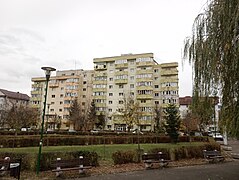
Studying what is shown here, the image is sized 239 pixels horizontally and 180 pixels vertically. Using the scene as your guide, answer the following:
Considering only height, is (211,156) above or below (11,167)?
below

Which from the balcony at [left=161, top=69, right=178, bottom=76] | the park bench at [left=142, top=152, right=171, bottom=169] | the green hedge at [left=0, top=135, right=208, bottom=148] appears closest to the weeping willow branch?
the park bench at [left=142, top=152, right=171, bottom=169]

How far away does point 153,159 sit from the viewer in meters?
12.7

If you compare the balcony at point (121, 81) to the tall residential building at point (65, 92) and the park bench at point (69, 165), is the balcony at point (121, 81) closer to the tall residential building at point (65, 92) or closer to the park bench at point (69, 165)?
the tall residential building at point (65, 92)

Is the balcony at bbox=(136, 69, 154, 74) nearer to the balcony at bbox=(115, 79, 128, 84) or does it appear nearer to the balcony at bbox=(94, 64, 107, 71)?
the balcony at bbox=(115, 79, 128, 84)

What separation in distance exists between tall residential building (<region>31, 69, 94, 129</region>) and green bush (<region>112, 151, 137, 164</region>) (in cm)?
6020

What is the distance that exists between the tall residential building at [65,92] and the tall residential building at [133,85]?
6779mm

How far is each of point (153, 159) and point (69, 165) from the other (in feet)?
15.7

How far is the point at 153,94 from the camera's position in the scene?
6550cm

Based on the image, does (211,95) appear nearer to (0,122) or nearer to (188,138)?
(188,138)

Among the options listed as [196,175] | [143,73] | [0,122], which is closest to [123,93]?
[143,73]

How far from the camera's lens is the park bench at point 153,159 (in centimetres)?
1213

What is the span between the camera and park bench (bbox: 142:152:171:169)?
1213cm

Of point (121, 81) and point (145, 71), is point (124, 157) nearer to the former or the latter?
point (145, 71)

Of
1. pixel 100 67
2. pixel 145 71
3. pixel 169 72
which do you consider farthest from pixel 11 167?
pixel 100 67
